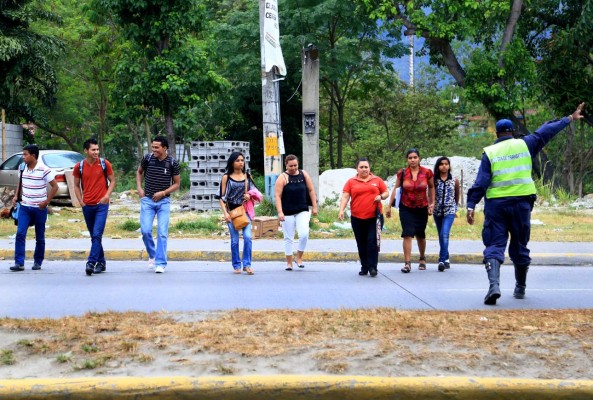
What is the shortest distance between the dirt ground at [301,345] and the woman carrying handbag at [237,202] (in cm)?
430

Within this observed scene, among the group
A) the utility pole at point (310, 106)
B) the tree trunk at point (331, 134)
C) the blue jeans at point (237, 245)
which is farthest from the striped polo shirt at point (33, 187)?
the tree trunk at point (331, 134)

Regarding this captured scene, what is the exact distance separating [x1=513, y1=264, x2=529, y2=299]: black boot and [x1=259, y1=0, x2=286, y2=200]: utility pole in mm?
8618

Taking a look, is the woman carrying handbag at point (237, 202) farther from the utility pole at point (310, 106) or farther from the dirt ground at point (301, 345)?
the utility pole at point (310, 106)

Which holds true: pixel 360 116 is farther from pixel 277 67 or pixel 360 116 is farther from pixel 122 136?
pixel 277 67

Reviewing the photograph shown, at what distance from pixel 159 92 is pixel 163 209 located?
1568 cm

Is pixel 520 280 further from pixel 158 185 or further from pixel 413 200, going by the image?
pixel 158 185

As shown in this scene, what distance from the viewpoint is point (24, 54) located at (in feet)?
103

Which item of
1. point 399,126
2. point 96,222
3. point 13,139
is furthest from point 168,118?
point 96,222

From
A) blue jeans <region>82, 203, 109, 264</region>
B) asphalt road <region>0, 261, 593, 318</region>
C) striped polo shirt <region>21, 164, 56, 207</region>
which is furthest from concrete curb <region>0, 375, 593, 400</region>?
striped polo shirt <region>21, 164, 56, 207</region>

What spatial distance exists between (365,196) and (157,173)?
2.92 m

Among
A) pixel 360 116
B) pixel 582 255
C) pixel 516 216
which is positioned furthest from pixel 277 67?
pixel 360 116

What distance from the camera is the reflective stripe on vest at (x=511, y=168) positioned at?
923 centimetres

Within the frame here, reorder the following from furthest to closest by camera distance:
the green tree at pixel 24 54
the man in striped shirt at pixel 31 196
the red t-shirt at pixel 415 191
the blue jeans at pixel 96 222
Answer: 1. the green tree at pixel 24 54
2. the red t-shirt at pixel 415 191
3. the man in striped shirt at pixel 31 196
4. the blue jeans at pixel 96 222

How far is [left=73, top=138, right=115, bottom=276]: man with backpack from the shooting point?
38.6ft
